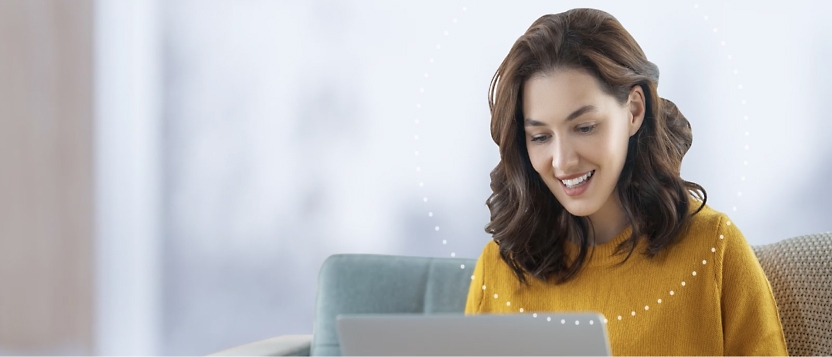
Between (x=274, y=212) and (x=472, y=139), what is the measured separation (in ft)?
2.34

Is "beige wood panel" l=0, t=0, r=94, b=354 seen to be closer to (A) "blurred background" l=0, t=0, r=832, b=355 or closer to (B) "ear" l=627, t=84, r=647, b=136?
(A) "blurred background" l=0, t=0, r=832, b=355

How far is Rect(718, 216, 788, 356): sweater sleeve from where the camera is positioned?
1.26m

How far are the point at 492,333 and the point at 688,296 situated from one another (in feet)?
2.28

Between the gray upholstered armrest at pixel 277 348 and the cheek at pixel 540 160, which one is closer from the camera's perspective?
the cheek at pixel 540 160

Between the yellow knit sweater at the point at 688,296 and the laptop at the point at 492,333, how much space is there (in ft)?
2.08

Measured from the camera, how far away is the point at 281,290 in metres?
2.65

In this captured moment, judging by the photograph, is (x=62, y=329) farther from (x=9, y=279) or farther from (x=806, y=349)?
(x=806, y=349)

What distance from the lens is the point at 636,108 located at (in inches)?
54.6

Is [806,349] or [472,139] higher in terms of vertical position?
[472,139]

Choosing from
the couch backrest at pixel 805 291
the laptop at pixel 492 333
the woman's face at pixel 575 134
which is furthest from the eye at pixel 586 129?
the laptop at pixel 492 333

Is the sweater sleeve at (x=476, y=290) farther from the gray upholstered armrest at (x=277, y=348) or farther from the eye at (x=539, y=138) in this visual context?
the gray upholstered armrest at (x=277, y=348)

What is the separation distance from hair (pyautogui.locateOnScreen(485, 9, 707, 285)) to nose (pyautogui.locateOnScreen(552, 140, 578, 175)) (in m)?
0.09

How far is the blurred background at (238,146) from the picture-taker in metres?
2.36

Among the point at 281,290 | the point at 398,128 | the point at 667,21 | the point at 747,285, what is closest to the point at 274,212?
the point at 281,290
